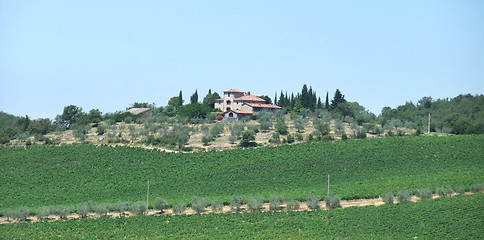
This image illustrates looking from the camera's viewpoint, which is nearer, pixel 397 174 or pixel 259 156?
pixel 397 174

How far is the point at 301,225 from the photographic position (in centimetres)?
4753

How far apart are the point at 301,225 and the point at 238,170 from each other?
24043 mm

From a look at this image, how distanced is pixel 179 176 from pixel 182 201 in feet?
36.8

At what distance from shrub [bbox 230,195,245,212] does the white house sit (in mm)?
42358

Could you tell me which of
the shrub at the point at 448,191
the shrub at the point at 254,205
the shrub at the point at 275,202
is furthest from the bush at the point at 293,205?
the shrub at the point at 448,191

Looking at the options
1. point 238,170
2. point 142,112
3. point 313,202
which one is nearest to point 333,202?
point 313,202

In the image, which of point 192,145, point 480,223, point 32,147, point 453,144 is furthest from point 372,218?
point 32,147

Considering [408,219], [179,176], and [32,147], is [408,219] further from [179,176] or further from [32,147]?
[32,147]

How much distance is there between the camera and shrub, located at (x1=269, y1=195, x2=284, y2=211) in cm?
5391

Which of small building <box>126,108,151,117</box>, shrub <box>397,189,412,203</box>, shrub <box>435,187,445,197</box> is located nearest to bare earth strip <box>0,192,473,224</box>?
shrub <box>435,187,445,197</box>

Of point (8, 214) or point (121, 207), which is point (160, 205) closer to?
point (121, 207)

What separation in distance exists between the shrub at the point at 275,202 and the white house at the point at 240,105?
43489mm

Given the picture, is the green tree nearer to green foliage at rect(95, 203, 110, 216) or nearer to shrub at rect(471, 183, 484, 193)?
green foliage at rect(95, 203, 110, 216)

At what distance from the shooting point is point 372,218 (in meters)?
48.4
